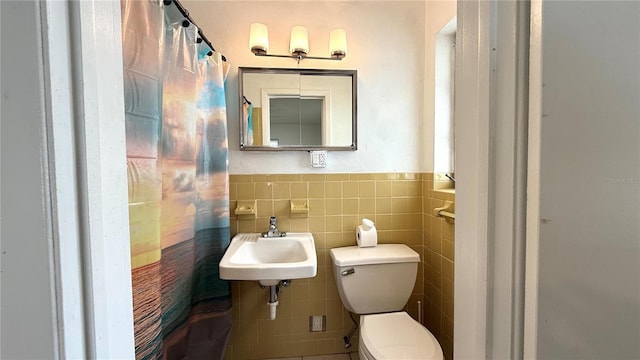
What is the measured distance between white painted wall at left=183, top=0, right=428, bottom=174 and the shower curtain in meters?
0.20

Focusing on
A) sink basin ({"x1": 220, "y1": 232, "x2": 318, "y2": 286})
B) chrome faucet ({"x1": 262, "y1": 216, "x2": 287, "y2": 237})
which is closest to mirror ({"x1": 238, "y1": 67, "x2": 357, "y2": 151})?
chrome faucet ({"x1": 262, "y1": 216, "x2": 287, "y2": 237})

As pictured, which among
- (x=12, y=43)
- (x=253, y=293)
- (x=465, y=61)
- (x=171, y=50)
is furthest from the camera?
(x=253, y=293)

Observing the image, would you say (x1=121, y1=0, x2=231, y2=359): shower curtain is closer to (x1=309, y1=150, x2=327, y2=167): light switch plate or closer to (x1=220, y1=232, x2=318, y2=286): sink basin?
(x1=220, y1=232, x2=318, y2=286): sink basin

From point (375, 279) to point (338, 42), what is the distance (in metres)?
1.36

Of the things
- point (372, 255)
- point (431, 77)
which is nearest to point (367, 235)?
point (372, 255)

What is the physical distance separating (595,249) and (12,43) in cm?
70

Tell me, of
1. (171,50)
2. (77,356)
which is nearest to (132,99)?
(171,50)

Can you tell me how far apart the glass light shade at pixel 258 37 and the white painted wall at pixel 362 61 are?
0.30 ft

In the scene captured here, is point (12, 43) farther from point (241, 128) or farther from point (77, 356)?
point (241, 128)

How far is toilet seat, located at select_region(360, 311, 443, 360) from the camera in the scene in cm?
112

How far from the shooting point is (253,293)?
1.61 metres

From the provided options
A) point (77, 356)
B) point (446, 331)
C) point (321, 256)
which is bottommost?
point (446, 331)

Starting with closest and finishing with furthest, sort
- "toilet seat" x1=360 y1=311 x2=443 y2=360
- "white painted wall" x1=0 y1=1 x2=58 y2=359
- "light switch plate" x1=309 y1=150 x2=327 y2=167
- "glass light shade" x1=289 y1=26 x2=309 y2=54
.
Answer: "white painted wall" x1=0 y1=1 x2=58 y2=359 < "toilet seat" x1=360 y1=311 x2=443 y2=360 < "glass light shade" x1=289 y1=26 x2=309 y2=54 < "light switch plate" x1=309 y1=150 x2=327 y2=167

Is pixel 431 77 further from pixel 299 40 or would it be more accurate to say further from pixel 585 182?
pixel 585 182
